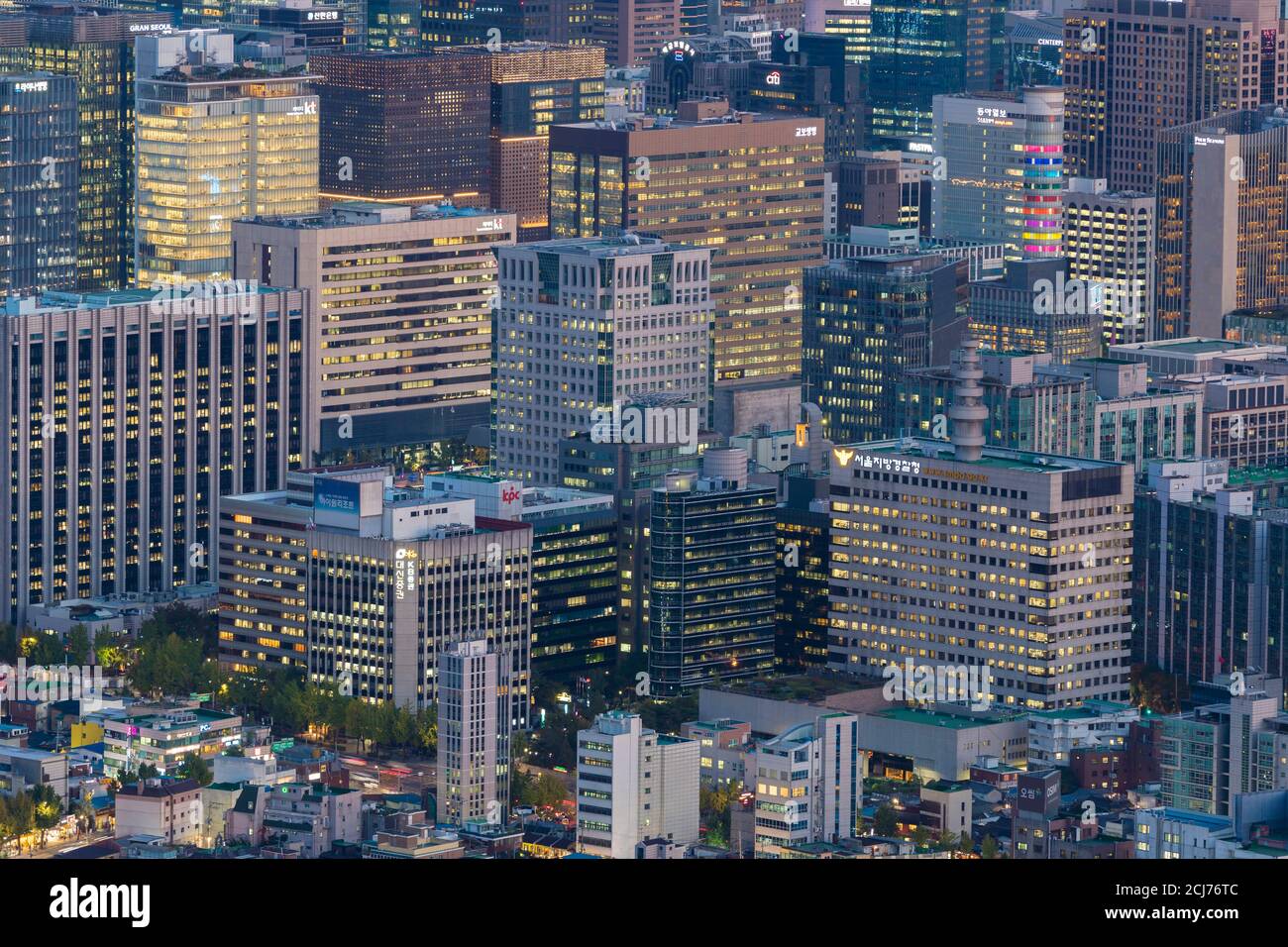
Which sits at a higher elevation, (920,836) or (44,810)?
(44,810)

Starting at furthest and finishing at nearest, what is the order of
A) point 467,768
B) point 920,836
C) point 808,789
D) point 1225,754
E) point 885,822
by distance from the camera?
point 1225,754 < point 467,768 < point 885,822 < point 920,836 < point 808,789

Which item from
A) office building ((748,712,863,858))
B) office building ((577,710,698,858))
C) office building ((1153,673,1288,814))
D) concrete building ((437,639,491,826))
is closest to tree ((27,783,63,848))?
concrete building ((437,639,491,826))

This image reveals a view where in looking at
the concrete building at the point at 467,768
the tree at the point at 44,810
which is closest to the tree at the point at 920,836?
the concrete building at the point at 467,768

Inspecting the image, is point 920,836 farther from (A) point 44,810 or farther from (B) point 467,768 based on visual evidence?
(A) point 44,810

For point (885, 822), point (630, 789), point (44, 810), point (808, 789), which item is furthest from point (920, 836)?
point (44, 810)
